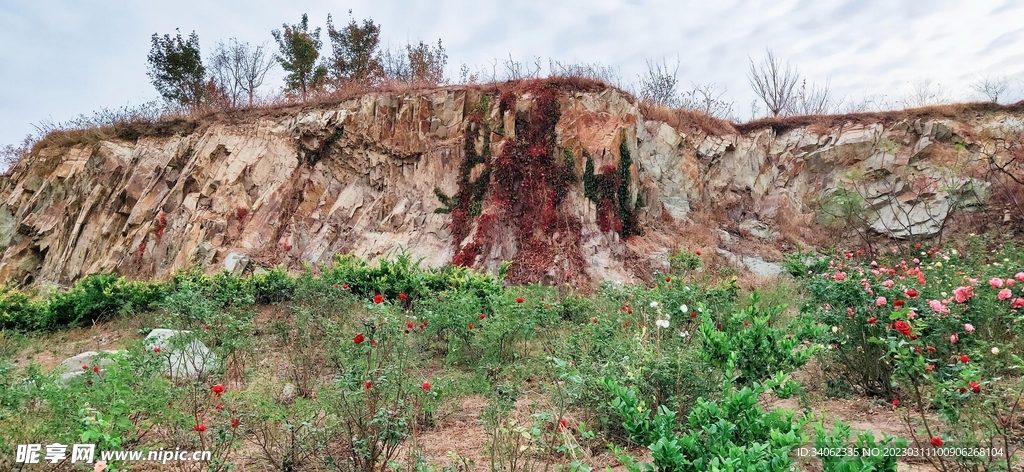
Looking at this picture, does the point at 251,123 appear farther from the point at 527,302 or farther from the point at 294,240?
the point at 527,302

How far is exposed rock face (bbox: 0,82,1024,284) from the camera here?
11625mm

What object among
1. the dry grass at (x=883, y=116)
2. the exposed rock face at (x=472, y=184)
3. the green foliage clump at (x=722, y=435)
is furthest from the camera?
the dry grass at (x=883, y=116)

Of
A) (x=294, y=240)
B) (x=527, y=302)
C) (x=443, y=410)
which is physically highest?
(x=294, y=240)

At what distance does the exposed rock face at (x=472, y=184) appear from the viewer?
11.6 metres

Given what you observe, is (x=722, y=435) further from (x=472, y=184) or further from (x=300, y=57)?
(x=300, y=57)

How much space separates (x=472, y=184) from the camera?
12.0 m

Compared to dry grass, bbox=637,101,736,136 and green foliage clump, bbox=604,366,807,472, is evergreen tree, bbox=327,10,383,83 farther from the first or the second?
green foliage clump, bbox=604,366,807,472

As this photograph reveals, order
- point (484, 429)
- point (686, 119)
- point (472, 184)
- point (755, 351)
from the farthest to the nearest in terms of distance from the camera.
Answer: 1. point (686, 119)
2. point (472, 184)
3. point (484, 429)
4. point (755, 351)

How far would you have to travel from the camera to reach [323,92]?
14773 millimetres

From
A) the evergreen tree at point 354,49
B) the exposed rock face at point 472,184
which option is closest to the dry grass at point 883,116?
the exposed rock face at point 472,184

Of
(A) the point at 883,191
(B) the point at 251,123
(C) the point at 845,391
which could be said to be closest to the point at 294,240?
(B) the point at 251,123

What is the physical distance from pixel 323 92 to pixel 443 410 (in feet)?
41.2

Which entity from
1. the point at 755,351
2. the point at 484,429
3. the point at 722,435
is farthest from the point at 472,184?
the point at 722,435

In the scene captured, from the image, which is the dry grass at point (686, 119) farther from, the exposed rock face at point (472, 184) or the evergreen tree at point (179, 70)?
the evergreen tree at point (179, 70)
